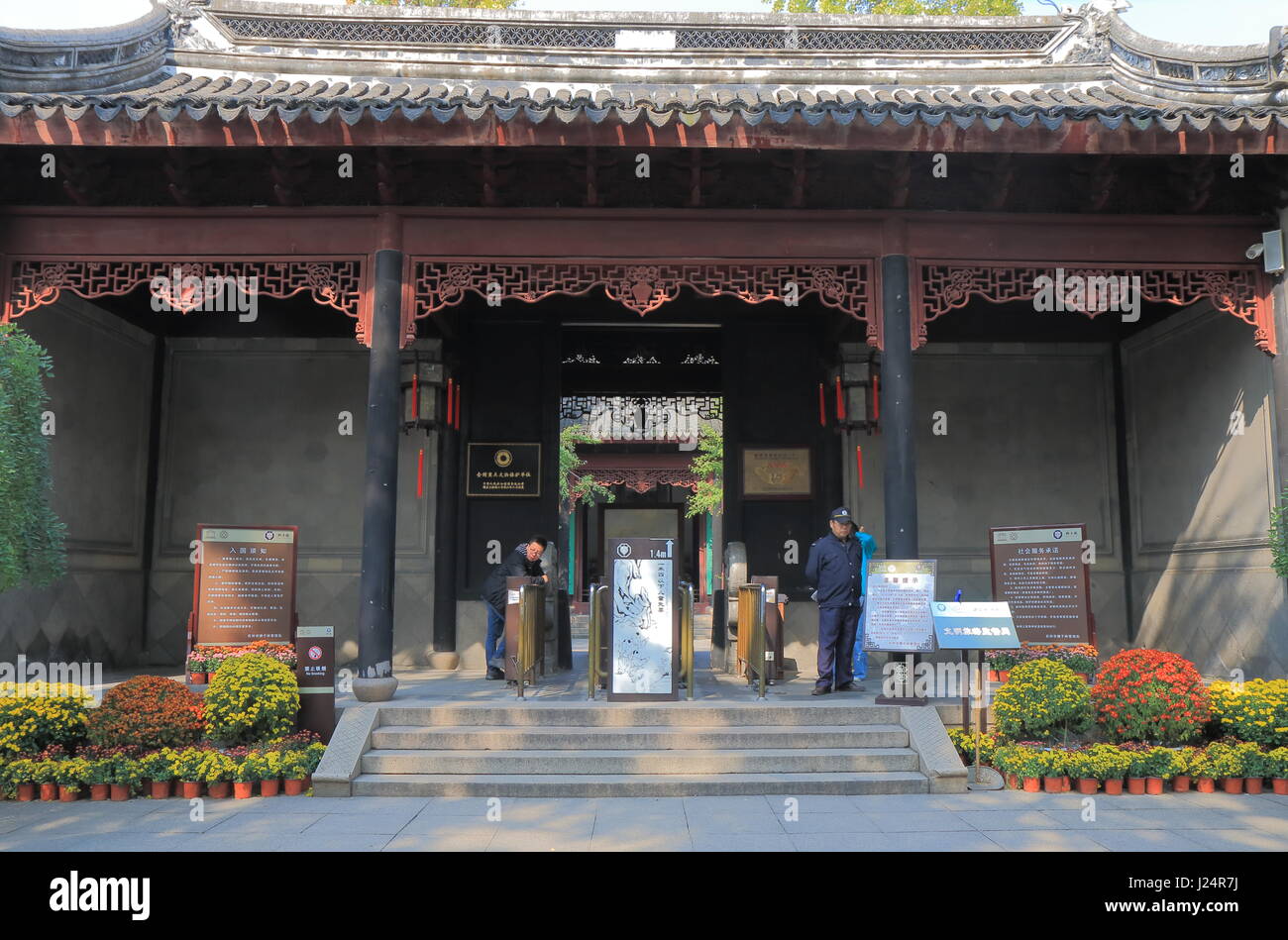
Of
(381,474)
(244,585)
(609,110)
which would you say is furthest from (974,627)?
(244,585)

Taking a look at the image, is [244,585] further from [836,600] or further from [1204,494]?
[1204,494]

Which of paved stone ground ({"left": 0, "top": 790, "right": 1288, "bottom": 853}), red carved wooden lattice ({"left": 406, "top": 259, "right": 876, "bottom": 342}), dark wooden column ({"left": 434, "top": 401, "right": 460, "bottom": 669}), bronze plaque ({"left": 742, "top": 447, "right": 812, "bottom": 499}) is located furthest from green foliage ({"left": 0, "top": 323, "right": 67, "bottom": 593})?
bronze plaque ({"left": 742, "top": 447, "right": 812, "bottom": 499})

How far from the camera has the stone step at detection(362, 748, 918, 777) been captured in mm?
6676

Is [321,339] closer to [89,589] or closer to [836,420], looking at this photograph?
[89,589]

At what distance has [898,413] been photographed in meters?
8.36

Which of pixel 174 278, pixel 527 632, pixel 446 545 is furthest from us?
pixel 446 545

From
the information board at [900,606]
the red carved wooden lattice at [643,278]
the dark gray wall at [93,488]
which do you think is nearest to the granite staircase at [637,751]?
the information board at [900,606]

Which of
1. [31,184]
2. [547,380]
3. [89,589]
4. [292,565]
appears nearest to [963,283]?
[547,380]

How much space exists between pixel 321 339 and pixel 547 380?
9.17ft

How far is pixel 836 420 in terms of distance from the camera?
1121cm

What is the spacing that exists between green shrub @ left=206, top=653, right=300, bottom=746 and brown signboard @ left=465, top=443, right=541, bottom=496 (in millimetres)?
4458

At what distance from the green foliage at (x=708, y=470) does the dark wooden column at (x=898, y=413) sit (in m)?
13.2

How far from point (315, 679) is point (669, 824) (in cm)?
312

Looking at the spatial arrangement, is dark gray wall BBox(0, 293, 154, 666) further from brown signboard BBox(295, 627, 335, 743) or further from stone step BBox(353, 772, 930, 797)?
stone step BBox(353, 772, 930, 797)
